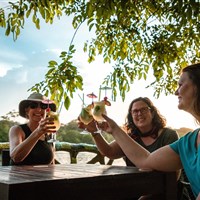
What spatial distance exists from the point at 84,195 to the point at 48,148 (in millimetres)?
1320

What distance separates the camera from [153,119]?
3049 mm

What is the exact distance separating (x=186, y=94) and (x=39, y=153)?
4.89 feet

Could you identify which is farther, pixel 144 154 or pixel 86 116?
pixel 86 116

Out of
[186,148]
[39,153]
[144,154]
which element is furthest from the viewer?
[39,153]

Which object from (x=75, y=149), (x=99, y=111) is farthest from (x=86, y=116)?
(x=75, y=149)

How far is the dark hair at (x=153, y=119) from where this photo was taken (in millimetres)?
3027

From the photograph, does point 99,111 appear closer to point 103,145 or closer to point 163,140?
point 103,145

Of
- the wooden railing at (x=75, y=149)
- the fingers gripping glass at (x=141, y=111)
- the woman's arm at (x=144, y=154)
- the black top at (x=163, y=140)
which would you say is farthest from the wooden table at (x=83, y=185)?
the wooden railing at (x=75, y=149)

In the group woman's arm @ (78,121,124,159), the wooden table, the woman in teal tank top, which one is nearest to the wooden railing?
woman's arm @ (78,121,124,159)

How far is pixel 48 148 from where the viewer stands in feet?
9.61

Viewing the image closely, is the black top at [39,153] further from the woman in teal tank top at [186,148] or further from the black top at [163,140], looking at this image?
the woman in teal tank top at [186,148]

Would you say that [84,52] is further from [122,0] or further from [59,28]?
[122,0]

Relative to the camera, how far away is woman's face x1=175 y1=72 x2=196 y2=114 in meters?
1.76

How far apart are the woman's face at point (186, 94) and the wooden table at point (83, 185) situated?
19.1 inches
